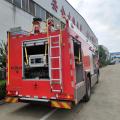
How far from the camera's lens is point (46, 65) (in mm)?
7727

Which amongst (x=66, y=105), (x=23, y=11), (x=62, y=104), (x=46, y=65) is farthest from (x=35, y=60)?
(x=23, y=11)

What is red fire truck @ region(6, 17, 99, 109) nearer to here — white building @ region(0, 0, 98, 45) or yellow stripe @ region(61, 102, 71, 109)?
yellow stripe @ region(61, 102, 71, 109)

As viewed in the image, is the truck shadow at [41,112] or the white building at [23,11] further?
the white building at [23,11]

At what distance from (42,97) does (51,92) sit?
15.6 inches

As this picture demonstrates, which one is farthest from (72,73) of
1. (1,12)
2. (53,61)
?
(1,12)

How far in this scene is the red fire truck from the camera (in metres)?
7.23

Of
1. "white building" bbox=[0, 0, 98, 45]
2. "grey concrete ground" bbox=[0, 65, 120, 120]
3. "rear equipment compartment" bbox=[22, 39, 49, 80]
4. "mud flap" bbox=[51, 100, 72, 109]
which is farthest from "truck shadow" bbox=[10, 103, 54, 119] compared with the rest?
"white building" bbox=[0, 0, 98, 45]

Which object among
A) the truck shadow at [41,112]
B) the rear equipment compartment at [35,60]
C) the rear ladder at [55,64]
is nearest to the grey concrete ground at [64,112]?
the truck shadow at [41,112]

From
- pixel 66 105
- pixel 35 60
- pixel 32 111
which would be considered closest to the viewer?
pixel 66 105

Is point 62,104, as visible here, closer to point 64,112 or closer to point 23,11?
point 64,112

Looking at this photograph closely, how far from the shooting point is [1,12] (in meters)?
15.1

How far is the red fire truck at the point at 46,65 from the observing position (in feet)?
23.7

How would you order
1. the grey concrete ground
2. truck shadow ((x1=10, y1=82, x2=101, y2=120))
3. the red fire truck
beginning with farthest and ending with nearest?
truck shadow ((x1=10, y1=82, x2=101, y2=120))
the grey concrete ground
the red fire truck

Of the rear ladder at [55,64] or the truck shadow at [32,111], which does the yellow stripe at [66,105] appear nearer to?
the rear ladder at [55,64]
